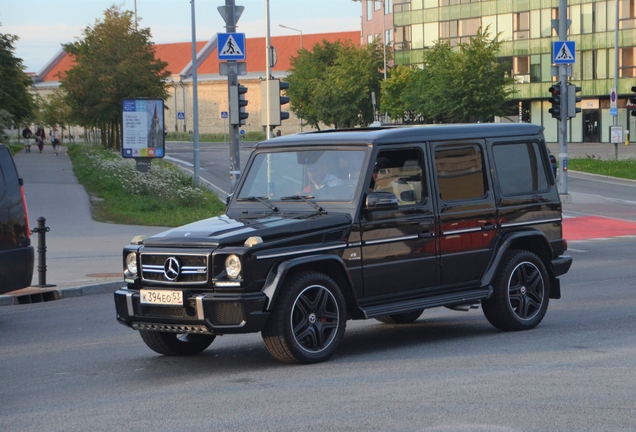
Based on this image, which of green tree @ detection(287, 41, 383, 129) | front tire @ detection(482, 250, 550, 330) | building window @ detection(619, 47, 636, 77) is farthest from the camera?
green tree @ detection(287, 41, 383, 129)

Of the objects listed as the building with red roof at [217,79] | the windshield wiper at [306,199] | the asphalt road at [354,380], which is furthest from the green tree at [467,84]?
the building with red roof at [217,79]

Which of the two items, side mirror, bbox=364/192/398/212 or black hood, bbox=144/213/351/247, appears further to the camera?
side mirror, bbox=364/192/398/212

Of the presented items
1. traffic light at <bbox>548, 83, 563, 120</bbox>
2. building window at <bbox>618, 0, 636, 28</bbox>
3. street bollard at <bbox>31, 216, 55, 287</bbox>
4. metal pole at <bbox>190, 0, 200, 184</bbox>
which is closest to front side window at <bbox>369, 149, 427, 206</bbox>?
street bollard at <bbox>31, 216, 55, 287</bbox>

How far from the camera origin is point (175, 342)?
862cm

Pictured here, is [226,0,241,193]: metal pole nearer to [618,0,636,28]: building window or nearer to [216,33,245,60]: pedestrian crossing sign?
[216,33,245,60]: pedestrian crossing sign

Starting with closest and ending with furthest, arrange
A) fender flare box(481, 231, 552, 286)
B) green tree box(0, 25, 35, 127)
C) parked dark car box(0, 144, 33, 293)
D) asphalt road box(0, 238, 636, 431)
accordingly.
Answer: asphalt road box(0, 238, 636, 431)
fender flare box(481, 231, 552, 286)
parked dark car box(0, 144, 33, 293)
green tree box(0, 25, 35, 127)

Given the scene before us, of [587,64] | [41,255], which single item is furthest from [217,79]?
[41,255]

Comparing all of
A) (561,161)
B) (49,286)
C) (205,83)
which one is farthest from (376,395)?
(205,83)

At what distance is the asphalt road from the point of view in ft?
20.4

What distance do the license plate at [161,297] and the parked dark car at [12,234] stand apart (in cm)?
382

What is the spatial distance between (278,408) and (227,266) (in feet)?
4.70

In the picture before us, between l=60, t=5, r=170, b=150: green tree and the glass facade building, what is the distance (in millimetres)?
30960

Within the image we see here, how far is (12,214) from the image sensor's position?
37.4 feet

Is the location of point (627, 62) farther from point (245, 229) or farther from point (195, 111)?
point (245, 229)
